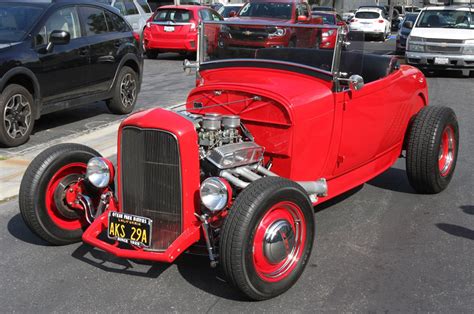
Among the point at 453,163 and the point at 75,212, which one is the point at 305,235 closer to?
the point at 75,212

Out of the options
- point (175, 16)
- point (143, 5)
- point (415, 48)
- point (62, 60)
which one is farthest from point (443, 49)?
point (62, 60)

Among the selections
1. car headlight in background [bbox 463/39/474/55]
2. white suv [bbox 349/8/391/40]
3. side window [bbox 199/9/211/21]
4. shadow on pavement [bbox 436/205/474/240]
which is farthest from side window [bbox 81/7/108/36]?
white suv [bbox 349/8/391/40]

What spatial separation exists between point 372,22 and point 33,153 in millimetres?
25725

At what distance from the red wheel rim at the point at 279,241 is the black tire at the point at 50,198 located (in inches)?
61.4

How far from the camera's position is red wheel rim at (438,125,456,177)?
6093mm

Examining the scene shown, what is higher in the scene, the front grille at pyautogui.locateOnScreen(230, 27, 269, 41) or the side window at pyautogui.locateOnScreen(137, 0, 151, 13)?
the front grille at pyautogui.locateOnScreen(230, 27, 269, 41)

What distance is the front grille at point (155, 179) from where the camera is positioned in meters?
3.85

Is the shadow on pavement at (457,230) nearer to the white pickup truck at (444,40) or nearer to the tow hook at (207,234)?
the tow hook at (207,234)

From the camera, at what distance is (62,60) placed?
323 inches

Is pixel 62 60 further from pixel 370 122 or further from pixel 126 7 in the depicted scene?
pixel 126 7

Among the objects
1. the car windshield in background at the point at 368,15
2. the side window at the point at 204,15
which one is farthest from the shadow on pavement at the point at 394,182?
the car windshield in background at the point at 368,15

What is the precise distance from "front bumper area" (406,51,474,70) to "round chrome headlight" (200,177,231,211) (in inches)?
506

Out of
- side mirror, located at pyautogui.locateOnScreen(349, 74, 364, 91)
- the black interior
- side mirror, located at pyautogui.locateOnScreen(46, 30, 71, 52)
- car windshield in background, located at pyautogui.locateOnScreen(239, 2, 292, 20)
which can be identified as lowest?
car windshield in background, located at pyautogui.locateOnScreen(239, 2, 292, 20)

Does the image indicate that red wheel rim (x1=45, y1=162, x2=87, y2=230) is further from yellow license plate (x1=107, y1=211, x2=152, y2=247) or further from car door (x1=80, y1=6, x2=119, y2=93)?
car door (x1=80, y1=6, x2=119, y2=93)
